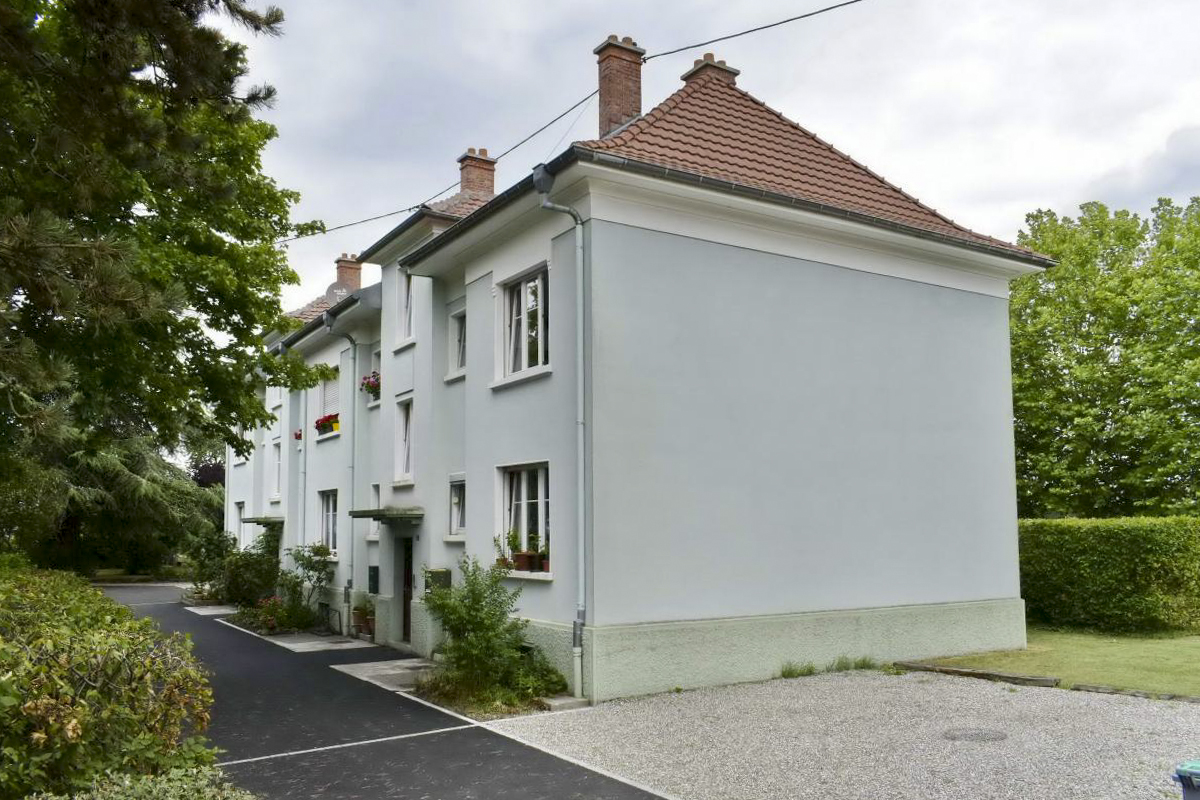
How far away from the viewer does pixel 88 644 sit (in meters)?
5.48

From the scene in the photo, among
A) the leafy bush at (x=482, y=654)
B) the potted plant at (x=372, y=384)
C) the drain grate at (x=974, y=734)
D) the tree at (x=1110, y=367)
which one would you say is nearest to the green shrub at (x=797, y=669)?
the leafy bush at (x=482, y=654)

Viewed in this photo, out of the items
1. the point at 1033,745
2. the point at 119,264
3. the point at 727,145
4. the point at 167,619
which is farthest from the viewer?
the point at 167,619

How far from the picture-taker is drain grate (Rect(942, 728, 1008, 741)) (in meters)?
9.08

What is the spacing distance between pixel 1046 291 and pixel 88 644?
2837 centimetres

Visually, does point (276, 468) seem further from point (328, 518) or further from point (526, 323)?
point (526, 323)

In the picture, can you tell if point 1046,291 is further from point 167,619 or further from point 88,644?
point 88,644

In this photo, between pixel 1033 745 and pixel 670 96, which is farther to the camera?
pixel 670 96

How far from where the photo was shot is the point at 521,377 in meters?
13.3

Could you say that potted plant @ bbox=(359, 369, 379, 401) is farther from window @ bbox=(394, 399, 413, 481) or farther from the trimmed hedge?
the trimmed hedge

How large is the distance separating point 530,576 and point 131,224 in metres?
6.83

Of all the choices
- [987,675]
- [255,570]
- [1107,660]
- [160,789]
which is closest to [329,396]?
[255,570]

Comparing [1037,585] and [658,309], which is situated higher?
[658,309]

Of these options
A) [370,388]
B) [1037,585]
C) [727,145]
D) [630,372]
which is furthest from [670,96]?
[1037,585]

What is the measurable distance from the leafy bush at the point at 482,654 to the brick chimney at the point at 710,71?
860 cm
